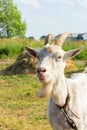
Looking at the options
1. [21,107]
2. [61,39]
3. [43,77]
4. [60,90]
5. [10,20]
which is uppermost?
[10,20]

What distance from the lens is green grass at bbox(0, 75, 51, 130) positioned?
32.3 ft

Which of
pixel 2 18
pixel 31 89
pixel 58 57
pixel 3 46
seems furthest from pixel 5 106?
pixel 2 18

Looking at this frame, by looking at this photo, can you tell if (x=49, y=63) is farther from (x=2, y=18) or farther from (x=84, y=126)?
(x=2, y=18)

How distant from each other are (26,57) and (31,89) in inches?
239

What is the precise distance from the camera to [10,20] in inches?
2343

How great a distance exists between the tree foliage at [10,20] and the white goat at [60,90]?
52605 millimetres

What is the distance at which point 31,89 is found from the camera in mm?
14398

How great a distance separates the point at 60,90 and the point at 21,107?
5417 mm

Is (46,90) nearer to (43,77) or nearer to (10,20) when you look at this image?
(43,77)

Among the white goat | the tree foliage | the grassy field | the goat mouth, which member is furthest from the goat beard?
the tree foliage

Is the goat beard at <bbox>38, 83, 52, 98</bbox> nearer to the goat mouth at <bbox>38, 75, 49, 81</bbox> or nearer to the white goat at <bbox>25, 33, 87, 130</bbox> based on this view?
the white goat at <bbox>25, 33, 87, 130</bbox>

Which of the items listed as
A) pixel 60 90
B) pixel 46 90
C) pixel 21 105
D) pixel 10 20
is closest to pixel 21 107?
pixel 21 105

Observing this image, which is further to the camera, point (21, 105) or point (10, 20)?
point (10, 20)

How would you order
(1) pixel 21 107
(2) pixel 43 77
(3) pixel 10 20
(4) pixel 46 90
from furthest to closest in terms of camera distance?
1. (3) pixel 10 20
2. (1) pixel 21 107
3. (4) pixel 46 90
4. (2) pixel 43 77
